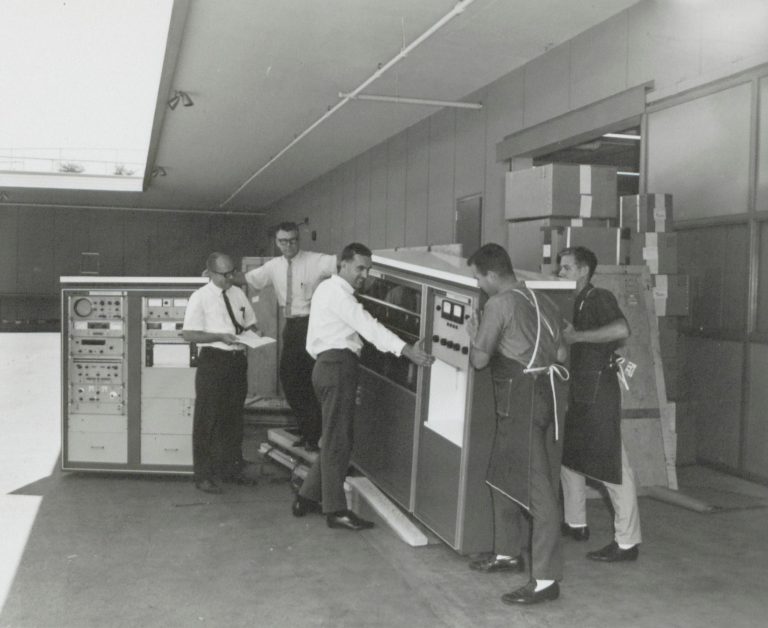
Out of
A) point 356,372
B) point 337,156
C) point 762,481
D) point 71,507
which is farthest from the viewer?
point 337,156

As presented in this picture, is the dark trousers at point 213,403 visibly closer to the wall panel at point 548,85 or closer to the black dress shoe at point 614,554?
the black dress shoe at point 614,554

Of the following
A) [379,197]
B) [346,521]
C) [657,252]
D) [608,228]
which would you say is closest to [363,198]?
[379,197]

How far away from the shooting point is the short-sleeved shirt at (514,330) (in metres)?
3.35

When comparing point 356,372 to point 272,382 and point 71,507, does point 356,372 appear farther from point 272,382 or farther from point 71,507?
point 272,382

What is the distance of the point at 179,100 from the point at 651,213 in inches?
227

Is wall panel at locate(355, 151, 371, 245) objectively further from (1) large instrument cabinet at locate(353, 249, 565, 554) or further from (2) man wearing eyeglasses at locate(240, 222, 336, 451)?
(1) large instrument cabinet at locate(353, 249, 565, 554)

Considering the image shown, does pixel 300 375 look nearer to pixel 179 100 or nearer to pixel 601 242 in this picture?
pixel 601 242

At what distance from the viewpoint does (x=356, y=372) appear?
4.41 m

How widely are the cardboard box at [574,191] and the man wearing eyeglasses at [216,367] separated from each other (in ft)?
7.25

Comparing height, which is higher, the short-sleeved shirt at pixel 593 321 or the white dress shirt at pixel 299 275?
the white dress shirt at pixel 299 275

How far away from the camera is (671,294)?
535cm

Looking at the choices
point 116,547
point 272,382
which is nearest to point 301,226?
point 272,382

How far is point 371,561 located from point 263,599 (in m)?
0.66

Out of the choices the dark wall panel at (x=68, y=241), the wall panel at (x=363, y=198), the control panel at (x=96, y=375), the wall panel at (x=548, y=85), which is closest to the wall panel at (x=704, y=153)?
the wall panel at (x=548, y=85)
